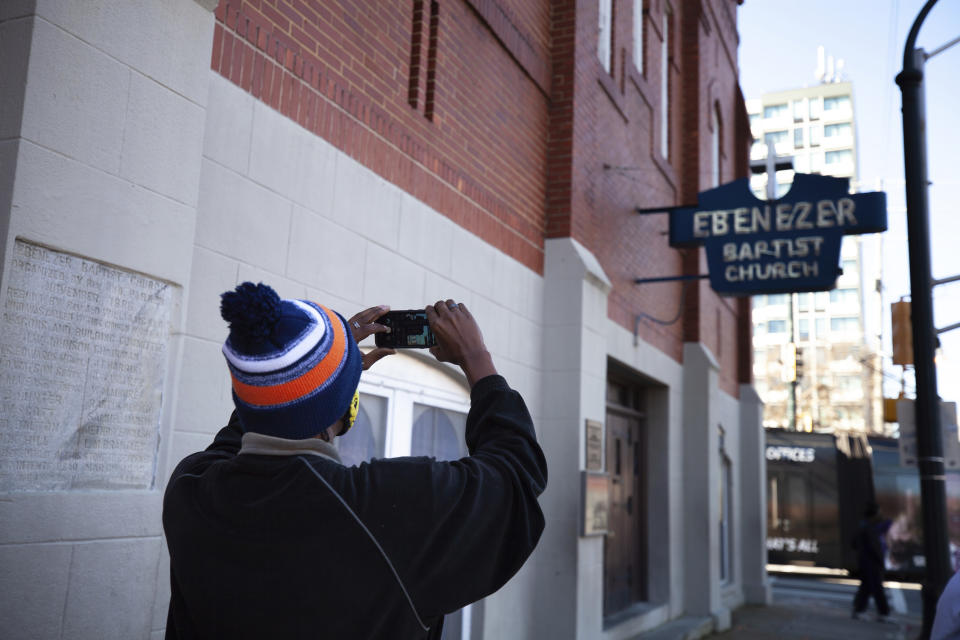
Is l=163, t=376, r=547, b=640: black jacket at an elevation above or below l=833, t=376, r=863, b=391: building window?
below

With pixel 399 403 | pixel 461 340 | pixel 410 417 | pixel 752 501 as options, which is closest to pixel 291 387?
pixel 461 340

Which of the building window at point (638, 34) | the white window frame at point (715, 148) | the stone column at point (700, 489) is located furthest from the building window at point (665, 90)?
the stone column at point (700, 489)

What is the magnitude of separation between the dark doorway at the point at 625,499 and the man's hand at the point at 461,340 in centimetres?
861

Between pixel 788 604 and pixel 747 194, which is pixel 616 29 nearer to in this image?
pixel 747 194

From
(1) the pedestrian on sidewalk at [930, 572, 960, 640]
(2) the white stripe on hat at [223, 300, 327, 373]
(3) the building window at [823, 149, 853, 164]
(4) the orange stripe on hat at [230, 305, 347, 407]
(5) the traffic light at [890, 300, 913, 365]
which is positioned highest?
(3) the building window at [823, 149, 853, 164]

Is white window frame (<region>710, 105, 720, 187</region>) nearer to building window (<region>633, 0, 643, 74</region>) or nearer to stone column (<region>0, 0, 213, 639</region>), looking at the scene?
building window (<region>633, 0, 643, 74</region>)

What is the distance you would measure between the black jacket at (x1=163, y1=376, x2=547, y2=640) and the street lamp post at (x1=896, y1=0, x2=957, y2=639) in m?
6.72

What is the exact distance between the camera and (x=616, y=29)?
10.3 metres

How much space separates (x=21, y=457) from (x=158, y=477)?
0.65 m

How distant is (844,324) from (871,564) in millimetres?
77065

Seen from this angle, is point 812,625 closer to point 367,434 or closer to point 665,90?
point 665,90

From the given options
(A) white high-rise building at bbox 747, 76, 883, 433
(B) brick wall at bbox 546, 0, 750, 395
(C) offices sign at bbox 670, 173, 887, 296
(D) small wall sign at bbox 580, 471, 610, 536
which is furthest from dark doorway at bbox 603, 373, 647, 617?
(A) white high-rise building at bbox 747, 76, 883, 433

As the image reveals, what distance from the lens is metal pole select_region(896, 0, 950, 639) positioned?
733 centimetres

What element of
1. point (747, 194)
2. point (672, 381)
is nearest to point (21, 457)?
point (747, 194)
